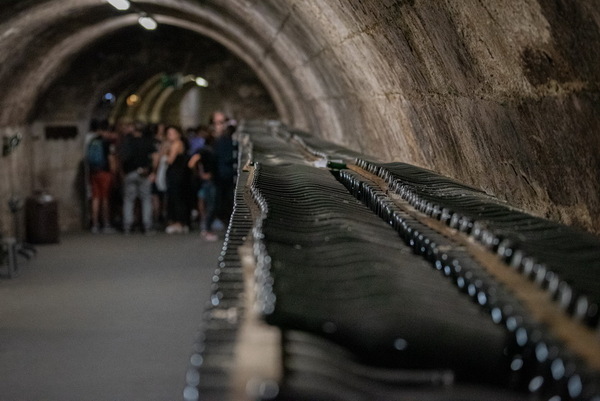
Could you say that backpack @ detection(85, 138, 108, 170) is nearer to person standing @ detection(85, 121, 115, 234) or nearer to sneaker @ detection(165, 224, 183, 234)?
person standing @ detection(85, 121, 115, 234)

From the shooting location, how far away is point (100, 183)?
1684 centimetres

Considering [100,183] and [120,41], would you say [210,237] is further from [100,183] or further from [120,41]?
[120,41]

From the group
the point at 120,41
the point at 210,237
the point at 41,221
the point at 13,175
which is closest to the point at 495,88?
the point at 210,237

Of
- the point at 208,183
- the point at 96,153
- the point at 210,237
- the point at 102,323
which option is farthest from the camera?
the point at 96,153

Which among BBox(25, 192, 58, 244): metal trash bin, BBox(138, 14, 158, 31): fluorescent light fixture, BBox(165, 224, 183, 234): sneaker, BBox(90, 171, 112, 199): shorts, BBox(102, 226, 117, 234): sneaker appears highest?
BBox(138, 14, 158, 31): fluorescent light fixture

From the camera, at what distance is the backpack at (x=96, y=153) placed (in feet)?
54.1

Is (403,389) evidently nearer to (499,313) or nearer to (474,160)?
(499,313)

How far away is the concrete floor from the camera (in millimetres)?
6574

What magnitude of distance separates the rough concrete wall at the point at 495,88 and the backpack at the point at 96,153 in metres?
10.0

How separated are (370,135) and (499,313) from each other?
6.78 meters

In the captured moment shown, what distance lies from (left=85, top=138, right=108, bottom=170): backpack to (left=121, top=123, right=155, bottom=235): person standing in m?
0.64

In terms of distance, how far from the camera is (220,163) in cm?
1405

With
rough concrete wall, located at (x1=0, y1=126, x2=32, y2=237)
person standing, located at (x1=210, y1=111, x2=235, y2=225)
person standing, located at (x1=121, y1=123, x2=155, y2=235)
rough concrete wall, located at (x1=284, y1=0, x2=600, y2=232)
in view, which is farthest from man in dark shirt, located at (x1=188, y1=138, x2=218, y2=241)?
rough concrete wall, located at (x1=284, y1=0, x2=600, y2=232)

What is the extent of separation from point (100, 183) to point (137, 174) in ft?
3.76
